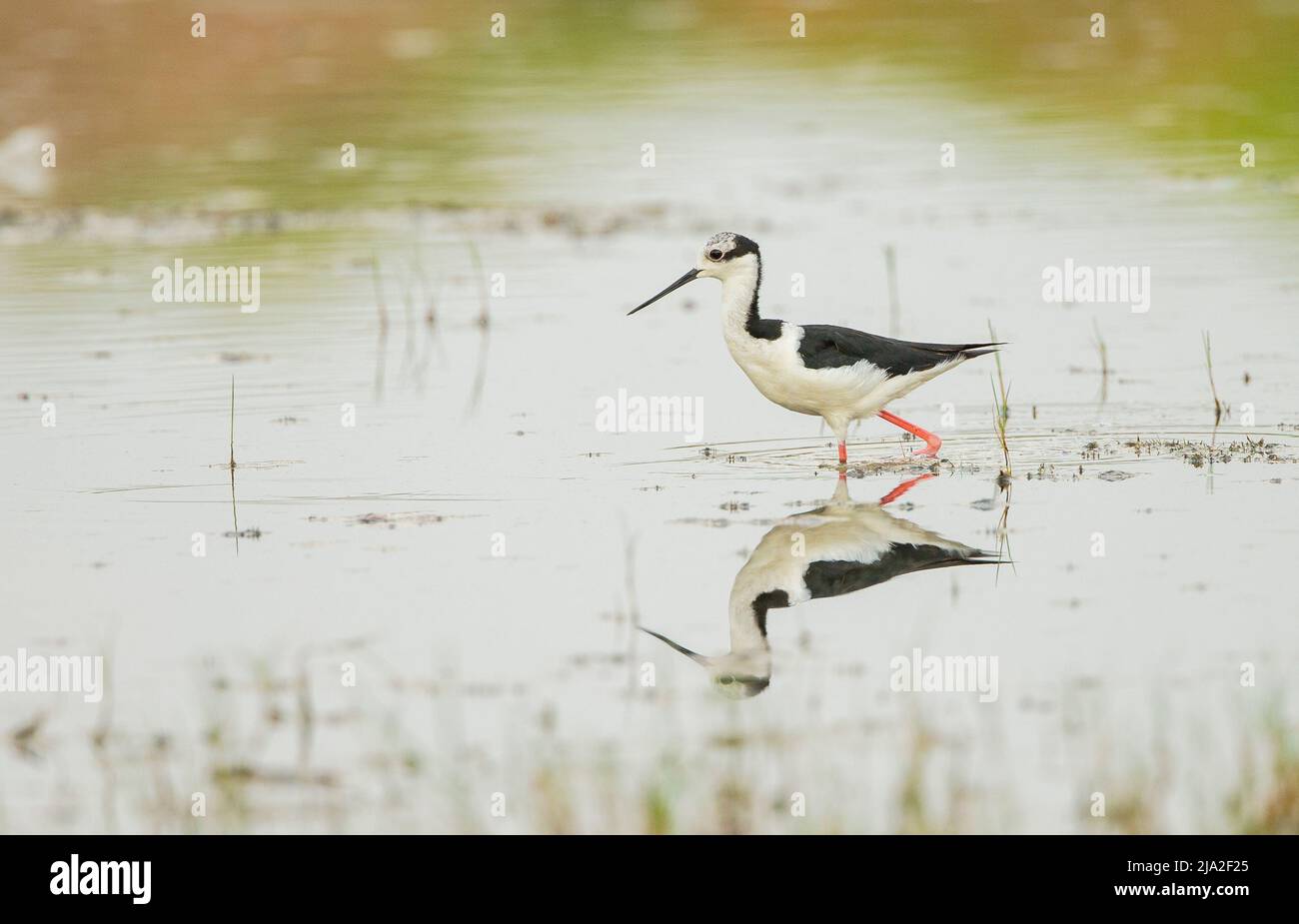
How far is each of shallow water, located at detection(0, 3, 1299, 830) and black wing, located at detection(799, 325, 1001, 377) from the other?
21.5 inches

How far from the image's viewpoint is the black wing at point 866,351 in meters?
10.1

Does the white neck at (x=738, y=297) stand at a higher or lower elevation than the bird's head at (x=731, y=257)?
lower

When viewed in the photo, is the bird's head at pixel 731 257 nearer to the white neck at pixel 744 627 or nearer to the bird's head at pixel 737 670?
the white neck at pixel 744 627

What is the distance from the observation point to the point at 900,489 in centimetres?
970

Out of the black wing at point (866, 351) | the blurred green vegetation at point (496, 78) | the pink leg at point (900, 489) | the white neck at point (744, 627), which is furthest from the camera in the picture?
the blurred green vegetation at point (496, 78)

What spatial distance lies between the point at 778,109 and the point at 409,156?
15.7 ft

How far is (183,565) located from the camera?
28.3ft

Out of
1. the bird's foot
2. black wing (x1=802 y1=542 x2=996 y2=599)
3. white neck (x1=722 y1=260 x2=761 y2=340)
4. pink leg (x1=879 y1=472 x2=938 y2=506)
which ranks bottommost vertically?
black wing (x1=802 y1=542 x2=996 y2=599)

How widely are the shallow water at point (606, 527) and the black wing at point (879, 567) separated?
0.38 feet

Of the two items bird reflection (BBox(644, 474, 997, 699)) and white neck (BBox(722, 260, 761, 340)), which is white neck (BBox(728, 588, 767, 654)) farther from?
white neck (BBox(722, 260, 761, 340))

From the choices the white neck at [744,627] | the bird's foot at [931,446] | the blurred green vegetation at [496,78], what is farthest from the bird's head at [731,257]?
the blurred green vegetation at [496,78]

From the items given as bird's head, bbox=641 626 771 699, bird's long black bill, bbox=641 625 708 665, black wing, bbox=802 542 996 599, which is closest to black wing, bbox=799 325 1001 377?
black wing, bbox=802 542 996 599

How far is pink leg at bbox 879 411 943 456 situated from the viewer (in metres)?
10.4

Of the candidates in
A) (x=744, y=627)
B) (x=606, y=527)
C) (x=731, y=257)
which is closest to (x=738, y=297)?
(x=731, y=257)
